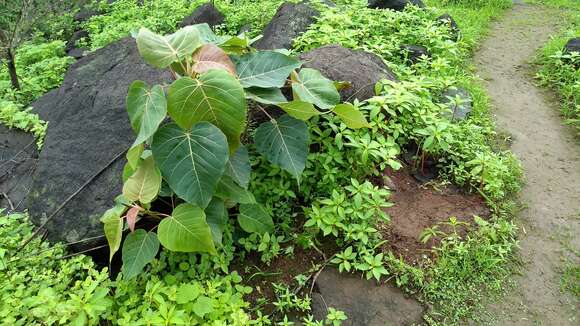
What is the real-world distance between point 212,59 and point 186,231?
0.95m

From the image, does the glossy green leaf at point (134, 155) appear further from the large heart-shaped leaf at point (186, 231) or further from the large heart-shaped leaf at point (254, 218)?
the large heart-shaped leaf at point (254, 218)

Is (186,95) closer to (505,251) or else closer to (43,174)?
(43,174)

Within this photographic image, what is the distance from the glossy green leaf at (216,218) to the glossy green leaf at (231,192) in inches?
1.9

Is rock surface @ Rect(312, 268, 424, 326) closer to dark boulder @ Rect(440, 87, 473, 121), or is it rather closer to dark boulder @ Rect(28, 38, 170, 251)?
dark boulder @ Rect(28, 38, 170, 251)

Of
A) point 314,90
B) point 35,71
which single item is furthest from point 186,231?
point 35,71

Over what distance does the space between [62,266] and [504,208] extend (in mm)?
2949

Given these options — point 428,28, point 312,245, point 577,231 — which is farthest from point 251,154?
point 428,28

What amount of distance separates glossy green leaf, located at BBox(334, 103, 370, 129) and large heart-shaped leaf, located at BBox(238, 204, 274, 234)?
2.58ft

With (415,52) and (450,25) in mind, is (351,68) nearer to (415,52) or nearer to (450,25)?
(415,52)

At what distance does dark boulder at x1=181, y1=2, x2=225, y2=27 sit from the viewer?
5961 mm

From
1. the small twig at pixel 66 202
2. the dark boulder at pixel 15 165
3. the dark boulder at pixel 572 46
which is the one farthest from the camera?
the dark boulder at pixel 572 46

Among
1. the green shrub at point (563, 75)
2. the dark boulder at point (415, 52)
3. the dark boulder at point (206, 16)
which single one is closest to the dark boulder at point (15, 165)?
the dark boulder at point (206, 16)

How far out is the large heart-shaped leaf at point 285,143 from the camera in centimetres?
254

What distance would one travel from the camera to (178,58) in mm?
2264
